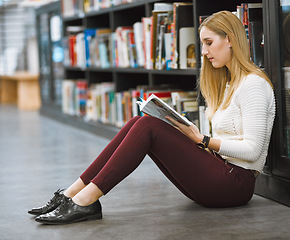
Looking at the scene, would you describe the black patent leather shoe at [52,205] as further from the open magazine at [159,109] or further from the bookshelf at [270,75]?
the bookshelf at [270,75]

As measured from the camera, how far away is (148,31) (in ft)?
14.0

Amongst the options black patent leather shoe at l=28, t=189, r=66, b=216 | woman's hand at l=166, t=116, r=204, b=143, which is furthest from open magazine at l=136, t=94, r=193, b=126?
black patent leather shoe at l=28, t=189, r=66, b=216

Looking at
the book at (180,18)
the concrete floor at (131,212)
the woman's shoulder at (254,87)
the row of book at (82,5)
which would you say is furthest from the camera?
the row of book at (82,5)

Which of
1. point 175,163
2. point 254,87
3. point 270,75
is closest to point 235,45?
point 254,87

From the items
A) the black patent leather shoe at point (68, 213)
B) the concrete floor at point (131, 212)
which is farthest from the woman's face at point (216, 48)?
the black patent leather shoe at point (68, 213)

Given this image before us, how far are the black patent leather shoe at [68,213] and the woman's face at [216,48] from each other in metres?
0.78

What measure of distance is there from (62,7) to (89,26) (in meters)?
0.91

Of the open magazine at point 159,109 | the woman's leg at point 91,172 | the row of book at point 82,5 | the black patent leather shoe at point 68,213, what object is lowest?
the black patent leather shoe at point 68,213

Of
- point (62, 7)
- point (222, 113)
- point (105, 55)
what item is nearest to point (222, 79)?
point (222, 113)

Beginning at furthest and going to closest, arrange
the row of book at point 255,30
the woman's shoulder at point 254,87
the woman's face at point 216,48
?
the row of book at point 255,30
the woman's face at point 216,48
the woman's shoulder at point 254,87

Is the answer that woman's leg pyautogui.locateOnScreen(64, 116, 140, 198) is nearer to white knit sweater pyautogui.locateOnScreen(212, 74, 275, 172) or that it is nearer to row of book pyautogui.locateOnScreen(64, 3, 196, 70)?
white knit sweater pyautogui.locateOnScreen(212, 74, 275, 172)

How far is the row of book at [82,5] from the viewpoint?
5.33m

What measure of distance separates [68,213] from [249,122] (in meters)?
0.81

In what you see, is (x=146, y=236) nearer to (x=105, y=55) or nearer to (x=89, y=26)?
(x=105, y=55)
